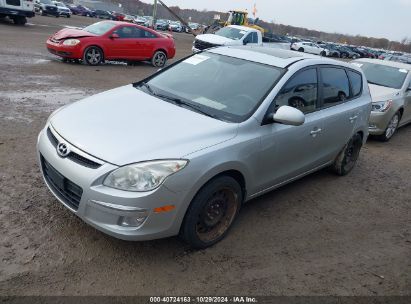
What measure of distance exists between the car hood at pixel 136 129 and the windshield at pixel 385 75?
690 cm

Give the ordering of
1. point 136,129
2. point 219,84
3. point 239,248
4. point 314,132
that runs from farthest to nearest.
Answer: point 314,132
point 219,84
point 239,248
point 136,129

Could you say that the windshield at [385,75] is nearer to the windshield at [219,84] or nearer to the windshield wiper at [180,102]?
the windshield at [219,84]

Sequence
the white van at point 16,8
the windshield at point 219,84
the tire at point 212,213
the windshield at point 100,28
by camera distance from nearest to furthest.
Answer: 1. the tire at point 212,213
2. the windshield at point 219,84
3. the windshield at point 100,28
4. the white van at point 16,8

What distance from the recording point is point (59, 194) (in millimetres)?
3350

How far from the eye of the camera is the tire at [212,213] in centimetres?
329

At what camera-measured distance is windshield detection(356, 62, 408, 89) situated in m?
8.99

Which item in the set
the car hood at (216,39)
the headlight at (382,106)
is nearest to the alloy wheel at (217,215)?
the headlight at (382,106)

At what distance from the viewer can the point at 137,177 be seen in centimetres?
298

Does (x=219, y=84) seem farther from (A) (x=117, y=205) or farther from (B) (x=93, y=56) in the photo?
(B) (x=93, y=56)

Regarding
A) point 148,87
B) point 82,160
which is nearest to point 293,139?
point 148,87

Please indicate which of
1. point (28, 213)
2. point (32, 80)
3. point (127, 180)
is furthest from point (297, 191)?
point (32, 80)

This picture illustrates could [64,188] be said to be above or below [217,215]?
above

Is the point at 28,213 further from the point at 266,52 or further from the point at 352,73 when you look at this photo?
the point at 352,73

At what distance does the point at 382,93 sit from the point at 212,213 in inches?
254
